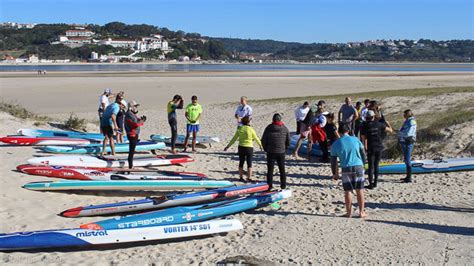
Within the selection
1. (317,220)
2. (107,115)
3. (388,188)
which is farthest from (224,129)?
(317,220)

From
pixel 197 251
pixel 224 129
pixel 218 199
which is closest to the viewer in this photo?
pixel 197 251

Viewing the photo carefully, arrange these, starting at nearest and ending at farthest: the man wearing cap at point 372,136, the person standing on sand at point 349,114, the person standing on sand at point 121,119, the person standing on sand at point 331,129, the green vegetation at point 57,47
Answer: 1. the man wearing cap at point 372,136
2. the person standing on sand at point 331,129
3. the person standing on sand at point 349,114
4. the person standing on sand at point 121,119
5. the green vegetation at point 57,47

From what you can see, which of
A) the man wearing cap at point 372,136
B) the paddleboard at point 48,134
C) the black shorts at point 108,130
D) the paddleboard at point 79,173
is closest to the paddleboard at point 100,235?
the paddleboard at point 79,173

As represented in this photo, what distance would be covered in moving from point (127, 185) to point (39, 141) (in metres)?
5.63

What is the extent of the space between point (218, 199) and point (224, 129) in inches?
407

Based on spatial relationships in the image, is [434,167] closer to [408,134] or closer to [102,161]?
[408,134]

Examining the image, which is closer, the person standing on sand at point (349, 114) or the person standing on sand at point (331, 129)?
the person standing on sand at point (331, 129)

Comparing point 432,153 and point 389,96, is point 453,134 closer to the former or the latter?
point 432,153

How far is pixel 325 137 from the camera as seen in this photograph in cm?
1305

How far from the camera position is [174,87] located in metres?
40.8

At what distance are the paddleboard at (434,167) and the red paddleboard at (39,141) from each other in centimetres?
828

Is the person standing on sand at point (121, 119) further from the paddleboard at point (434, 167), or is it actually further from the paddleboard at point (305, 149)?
the paddleboard at point (434, 167)

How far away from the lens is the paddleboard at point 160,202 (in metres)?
8.48

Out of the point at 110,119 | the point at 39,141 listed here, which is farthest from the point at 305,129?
the point at 39,141
